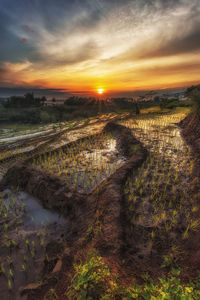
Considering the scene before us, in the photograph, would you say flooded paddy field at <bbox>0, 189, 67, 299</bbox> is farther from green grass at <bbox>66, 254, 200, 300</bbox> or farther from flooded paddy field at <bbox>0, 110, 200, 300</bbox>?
green grass at <bbox>66, 254, 200, 300</bbox>

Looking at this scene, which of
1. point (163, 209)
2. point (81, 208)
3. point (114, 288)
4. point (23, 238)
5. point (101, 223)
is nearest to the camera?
point (114, 288)

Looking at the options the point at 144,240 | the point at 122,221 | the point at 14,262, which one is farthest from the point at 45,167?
the point at 144,240

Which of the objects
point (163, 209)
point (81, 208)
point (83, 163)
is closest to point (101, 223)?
point (81, 208)

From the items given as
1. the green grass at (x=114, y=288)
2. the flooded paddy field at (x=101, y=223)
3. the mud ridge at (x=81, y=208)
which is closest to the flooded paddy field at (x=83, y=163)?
the flooded paddy field at (x=101, y=223)

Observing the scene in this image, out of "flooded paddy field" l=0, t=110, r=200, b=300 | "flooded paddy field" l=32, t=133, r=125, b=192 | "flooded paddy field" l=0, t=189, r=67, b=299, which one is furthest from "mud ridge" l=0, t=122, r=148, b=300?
"flooded paddy field" l=32, t=133, r=125, b=192

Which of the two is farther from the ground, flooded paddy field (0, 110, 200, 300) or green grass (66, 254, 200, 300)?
green grass (66, 254, 200, 300)

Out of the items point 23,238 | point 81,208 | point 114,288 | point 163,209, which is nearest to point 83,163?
point 81,208

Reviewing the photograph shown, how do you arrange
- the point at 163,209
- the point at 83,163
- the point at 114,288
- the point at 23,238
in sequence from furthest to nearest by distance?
the point at 83,163 < the point at 163,209 < the point at 23,238 < the point at 114,288

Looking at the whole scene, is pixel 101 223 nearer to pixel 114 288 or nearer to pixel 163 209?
pixel 114 288

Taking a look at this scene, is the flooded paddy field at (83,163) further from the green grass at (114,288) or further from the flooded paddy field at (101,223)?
the green grass at (114,288)

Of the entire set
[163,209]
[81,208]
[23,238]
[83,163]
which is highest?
[83,163]

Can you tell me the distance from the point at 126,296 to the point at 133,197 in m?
2.56

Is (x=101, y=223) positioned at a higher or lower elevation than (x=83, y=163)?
lower

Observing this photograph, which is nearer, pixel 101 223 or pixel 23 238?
pixel 101 223
